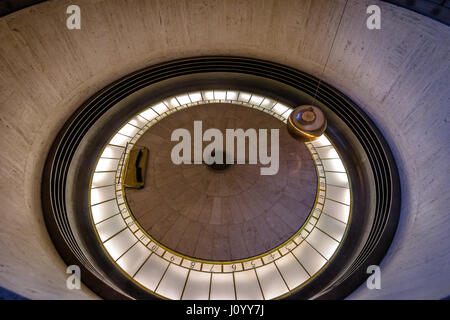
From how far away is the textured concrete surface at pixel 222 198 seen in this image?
537 cm

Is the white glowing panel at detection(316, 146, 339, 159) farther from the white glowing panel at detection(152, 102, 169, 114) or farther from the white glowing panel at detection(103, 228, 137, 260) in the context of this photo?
the white glowing panel at detection(103, 228, 137, 260)

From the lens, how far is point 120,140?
6.68 metres

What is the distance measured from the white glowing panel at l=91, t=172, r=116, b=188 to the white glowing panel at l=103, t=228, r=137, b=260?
1.46m

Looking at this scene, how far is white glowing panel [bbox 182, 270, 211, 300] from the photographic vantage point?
4648 mm

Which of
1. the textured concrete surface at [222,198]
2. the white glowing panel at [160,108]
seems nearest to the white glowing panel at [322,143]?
the textured concrete surface at [222,198]

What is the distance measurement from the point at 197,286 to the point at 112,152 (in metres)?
4.23

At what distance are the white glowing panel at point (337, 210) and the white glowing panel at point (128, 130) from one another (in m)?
5.64

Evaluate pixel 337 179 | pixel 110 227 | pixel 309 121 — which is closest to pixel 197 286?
pixel 110 227

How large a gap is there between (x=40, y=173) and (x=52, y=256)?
2054 mm

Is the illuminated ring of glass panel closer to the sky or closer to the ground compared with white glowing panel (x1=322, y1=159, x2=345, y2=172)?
closer to the ground

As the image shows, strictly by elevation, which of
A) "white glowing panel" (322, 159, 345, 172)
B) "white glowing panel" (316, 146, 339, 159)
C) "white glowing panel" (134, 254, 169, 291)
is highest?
"white glowing panel" (316, 146, 339, 159)

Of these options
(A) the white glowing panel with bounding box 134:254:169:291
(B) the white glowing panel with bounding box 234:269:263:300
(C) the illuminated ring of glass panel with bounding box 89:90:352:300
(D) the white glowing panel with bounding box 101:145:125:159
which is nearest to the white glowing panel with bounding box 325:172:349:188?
(C) the illuminated ring of glass panel with bounding box 89:90:352:300

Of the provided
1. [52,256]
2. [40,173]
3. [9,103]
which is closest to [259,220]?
[52,256]

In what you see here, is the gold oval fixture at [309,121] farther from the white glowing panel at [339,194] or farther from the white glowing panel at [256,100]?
the white glowing panel at [256,100]
